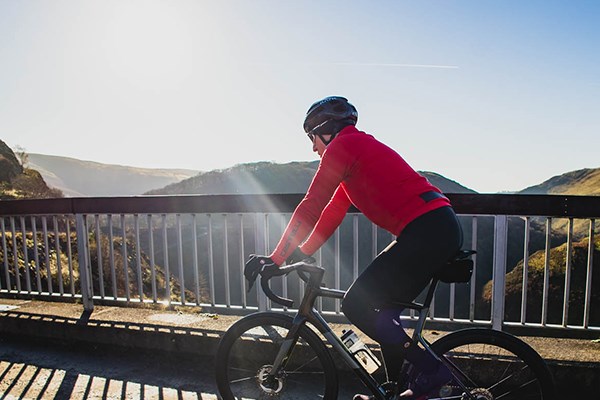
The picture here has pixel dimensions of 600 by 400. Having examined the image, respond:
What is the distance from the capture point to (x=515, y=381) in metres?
2.61

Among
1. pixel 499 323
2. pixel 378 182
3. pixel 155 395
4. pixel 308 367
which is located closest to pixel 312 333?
pixel 308 367

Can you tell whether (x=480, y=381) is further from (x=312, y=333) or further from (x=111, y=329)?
(x=111, y=329)

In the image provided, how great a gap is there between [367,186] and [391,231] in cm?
29

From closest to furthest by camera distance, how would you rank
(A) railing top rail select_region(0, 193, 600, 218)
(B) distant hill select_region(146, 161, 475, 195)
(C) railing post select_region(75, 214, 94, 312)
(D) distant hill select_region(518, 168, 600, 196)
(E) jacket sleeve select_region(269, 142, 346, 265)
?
1. (E) jacket sleeve select_region(269, 142, 346, 265)
2. (A) railing top rail select_region(0, 193, 600, 218)
3. (C) railing post select_region(75, 214, 94, 312)
4. (D) distant hill select_region(518, 168, 600, 196)
5. (B) distant hill select_region(146, 161, 475, 195)

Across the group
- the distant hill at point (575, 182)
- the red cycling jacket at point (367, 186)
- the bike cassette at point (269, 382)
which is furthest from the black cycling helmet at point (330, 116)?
the distant hill at point (575, 182)

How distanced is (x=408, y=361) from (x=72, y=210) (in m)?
4.16

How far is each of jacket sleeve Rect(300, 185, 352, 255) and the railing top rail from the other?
35.7 inches

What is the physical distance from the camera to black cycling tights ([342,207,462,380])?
7.76 ft

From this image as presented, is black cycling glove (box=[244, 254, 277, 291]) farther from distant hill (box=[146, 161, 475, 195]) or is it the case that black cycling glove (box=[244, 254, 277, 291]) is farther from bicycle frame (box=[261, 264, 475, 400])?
distant hill (box=[146, 161, 475, 195])

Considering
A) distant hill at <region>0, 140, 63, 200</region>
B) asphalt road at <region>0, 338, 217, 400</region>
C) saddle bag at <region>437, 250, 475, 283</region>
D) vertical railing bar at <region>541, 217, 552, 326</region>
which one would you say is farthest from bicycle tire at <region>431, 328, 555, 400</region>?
distant hill at <region>0, 140, 63, 200</region>

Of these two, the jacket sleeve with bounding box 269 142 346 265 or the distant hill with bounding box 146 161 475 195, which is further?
the distant hill with bounding box 146 161 475 195

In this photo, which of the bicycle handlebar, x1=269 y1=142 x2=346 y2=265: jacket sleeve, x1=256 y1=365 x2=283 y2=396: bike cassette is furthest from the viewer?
x1=256 y1=365 x2=283 y2=396: bike cassette

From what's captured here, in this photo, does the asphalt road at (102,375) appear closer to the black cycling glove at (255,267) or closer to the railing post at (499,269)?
the railing post at (499,269)

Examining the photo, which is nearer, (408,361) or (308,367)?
(408,361)
